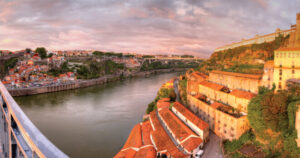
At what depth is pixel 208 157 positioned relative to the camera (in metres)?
5.85

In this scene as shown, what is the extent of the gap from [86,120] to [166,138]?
572cm

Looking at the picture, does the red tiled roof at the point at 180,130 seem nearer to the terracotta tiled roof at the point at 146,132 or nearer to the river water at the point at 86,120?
→ the terracotta tiled roof at the point at 146,132

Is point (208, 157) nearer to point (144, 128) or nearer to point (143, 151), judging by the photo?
point (143, 151)

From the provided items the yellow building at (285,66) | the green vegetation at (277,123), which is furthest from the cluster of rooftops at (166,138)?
the yellow building at (285,66)

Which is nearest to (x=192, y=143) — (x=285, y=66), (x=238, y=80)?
(x=285, y=66)

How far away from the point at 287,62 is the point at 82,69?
24629mm

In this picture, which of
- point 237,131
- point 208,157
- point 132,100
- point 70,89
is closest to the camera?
point 208,157

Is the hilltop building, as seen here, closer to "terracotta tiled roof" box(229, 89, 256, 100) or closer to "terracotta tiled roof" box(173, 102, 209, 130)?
"terracotta tiled roof" box(229, 89, 256, 100)

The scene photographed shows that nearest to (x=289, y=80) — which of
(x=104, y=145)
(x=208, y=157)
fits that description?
(x=208, y=157)

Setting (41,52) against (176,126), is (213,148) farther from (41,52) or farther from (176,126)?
(41,52)

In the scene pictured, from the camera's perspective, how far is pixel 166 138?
6566mm

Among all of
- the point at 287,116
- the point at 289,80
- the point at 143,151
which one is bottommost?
the point at 143,151

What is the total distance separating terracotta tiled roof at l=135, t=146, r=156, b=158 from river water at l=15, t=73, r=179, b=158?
1.57m

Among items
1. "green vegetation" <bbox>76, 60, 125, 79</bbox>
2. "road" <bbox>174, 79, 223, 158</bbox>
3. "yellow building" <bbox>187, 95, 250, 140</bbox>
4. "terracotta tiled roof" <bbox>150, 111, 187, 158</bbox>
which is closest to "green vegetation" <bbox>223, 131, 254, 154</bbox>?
"yellow building" <bbox>187, 95, 250, 140</bbox>
